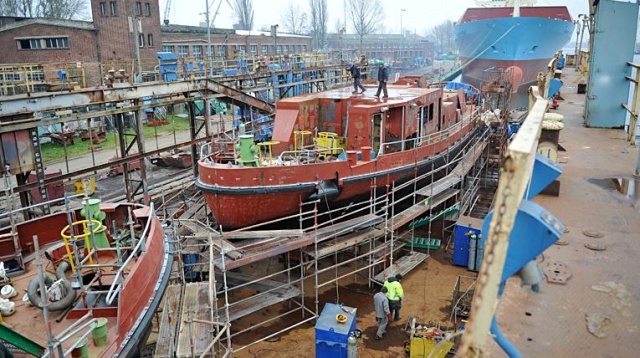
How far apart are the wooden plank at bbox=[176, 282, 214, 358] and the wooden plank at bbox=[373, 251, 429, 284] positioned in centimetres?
505

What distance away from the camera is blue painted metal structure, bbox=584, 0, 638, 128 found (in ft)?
40.7

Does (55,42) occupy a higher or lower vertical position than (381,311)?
higher

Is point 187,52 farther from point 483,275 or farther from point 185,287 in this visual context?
point 483,275

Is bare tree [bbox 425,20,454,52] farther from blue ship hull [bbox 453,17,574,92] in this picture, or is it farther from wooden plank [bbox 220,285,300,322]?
wooden plank [bbox 220,285,300,322]

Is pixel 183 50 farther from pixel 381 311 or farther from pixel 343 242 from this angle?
pixel 381 311

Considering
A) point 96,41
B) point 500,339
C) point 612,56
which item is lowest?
point 500,339

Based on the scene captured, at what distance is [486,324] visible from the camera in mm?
2357

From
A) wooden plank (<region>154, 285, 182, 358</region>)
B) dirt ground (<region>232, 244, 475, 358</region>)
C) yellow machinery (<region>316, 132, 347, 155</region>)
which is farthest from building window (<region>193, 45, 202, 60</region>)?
wooden plank (<region>154, 285, 182, 358</region>)

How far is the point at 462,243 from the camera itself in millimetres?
13227

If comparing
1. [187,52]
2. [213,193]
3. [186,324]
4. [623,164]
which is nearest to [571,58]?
[187,52]

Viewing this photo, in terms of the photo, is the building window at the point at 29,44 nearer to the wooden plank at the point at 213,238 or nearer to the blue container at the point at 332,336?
the wooden plank at the point at 213,238

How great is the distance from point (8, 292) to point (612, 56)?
47.5ft

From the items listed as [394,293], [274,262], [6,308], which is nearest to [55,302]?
[6,308]

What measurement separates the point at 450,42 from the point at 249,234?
549 feet
